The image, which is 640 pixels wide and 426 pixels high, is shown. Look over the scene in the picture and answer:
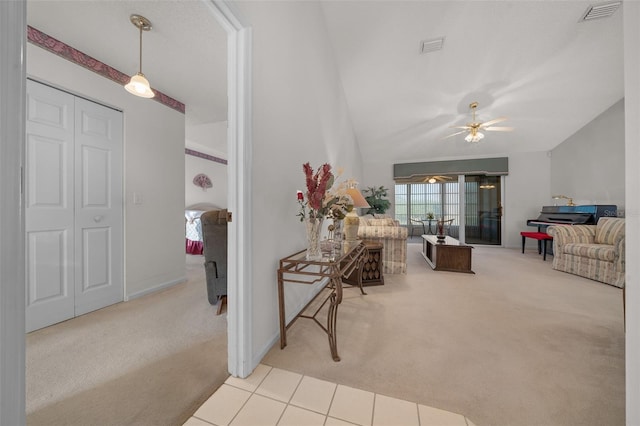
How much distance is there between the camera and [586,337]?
1.72 m

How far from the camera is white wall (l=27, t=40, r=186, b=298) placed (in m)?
2.29

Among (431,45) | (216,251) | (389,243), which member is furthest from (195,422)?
(431,45)

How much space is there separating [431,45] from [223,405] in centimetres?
417

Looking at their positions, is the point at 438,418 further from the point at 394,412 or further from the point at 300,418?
the point at 300,418

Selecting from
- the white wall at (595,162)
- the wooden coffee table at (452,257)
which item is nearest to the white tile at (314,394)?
the wooden coffee table at (452,257)

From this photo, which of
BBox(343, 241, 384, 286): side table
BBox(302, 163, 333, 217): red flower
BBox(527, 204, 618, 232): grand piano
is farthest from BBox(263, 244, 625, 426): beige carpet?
BBox(527, 204, 618, 232): grand piano

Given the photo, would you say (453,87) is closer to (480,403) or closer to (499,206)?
(499,206)

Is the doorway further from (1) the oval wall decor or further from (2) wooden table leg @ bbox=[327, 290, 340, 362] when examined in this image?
(1) the oval wall decor

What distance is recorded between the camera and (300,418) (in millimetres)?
1060

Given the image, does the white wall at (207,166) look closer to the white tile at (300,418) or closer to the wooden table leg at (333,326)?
the wooden table leg at (333,326)

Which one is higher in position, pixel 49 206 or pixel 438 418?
pixel 49 206

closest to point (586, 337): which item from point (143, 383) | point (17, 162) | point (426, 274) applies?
point (426, 274)

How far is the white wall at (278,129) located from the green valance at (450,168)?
4383mm

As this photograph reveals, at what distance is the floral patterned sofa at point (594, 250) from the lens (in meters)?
2.83
